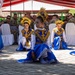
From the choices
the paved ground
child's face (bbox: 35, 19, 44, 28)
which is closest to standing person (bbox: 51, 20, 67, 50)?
the paved ground

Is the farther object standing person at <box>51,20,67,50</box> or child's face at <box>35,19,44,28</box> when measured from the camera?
standing person at <box>51,20,67,50</box>

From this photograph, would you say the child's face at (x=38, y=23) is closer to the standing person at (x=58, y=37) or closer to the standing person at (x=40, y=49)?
the standing person at (x=40, y=49)

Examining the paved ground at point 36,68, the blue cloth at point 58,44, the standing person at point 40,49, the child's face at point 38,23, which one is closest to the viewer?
the paved ground at point 36,68

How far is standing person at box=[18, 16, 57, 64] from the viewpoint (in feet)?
27.5

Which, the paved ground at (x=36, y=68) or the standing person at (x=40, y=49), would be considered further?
the standing person at (x=40, y=49)

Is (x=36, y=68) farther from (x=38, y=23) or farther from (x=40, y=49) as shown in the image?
(x=38, y=23)

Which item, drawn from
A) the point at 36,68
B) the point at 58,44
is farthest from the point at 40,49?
the point at 58,44

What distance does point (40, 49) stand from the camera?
839 cm

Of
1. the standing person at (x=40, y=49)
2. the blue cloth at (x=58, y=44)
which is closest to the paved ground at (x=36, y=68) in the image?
the standing person at (x=40, y=49)

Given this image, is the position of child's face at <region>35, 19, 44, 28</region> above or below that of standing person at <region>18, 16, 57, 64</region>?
above

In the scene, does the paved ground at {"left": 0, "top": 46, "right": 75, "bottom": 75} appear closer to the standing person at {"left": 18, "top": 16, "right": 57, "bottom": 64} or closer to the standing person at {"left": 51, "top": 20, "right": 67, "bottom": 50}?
the standing person at {"left": 18, "top": 16, "right": 57, "bottom": 64}

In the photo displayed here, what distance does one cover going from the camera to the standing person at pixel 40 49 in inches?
329

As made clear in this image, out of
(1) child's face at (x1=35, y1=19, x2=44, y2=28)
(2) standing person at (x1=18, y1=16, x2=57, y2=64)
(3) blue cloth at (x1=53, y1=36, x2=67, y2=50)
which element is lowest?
(3) blue cloth at (x1=53, y1=36, x2=67, y2=50)

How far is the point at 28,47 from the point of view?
11422 millimetres
